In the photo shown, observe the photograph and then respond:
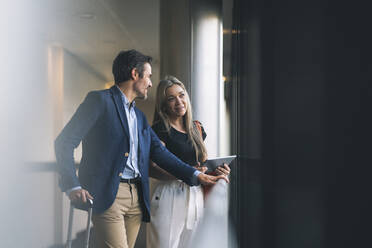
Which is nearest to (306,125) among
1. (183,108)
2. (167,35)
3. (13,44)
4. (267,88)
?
(267,88)

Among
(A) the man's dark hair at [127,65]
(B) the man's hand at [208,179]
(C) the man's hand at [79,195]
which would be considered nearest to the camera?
(C) the man's hand at [79,195]

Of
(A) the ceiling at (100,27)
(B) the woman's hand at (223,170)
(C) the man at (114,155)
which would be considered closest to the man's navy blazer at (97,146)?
(C) the man at (114,155)

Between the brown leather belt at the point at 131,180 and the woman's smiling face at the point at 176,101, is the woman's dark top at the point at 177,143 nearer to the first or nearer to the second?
the woman's smiling face at the point at 176,101

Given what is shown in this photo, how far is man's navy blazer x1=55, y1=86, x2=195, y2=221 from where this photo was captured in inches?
31.1

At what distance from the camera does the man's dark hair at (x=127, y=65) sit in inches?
36.2

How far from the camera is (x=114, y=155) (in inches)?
33.0

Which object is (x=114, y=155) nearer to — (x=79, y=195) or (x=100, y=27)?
(x=79, y=195)

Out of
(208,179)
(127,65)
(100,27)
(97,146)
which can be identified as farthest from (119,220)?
(100,27)

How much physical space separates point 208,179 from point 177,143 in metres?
0.16

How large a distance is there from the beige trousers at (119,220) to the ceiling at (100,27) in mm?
357

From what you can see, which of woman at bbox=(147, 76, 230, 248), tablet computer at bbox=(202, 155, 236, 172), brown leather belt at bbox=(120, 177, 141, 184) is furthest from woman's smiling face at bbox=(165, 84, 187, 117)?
brown leather belt at bbox=(120, 177, 141, 184)

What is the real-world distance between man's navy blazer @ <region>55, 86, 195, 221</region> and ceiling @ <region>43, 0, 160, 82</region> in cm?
19

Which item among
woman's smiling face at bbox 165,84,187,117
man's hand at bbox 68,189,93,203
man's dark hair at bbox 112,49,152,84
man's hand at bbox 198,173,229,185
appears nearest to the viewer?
man's hand at bbox 68,189,93,203

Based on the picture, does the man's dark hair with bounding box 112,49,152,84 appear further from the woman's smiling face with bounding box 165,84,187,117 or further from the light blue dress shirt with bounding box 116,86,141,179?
the woman's smiling face with bounding box 165,84,187,117
